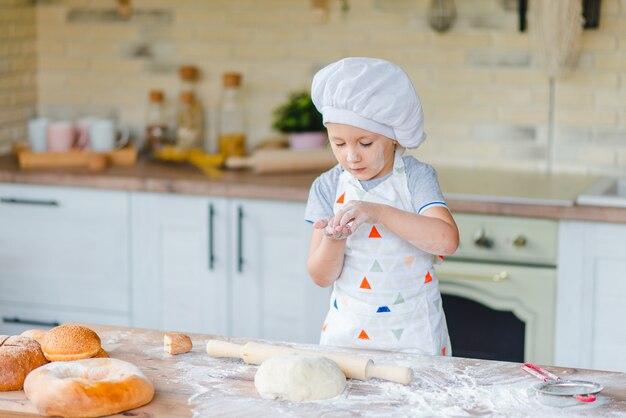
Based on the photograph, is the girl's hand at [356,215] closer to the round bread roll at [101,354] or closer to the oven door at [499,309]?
the round bread roll at [101,354]

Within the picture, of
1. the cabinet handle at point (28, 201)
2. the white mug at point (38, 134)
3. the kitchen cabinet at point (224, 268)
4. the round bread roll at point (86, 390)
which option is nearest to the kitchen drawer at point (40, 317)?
the kitchen cabinet at point (224, 268)

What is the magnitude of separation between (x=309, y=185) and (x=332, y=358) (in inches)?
67.6

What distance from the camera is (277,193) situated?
148 inches

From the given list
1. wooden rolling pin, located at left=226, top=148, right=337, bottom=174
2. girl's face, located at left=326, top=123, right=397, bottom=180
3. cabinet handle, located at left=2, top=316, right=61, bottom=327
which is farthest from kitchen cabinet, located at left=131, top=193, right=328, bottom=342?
girl's face, located at left=326, top=123, right=397, bottom=180

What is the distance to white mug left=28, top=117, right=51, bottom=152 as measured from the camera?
4438mm

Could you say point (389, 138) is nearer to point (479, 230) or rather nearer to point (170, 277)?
point (479, 230)

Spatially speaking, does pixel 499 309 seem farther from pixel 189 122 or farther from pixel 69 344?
pixel 69 344

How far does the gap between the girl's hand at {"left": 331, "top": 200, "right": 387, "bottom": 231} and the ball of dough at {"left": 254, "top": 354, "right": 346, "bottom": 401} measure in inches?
12.4

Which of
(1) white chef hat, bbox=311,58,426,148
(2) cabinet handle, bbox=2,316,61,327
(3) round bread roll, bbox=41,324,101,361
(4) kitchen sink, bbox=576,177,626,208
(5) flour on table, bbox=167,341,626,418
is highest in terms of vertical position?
→ (1) white chef hat, bbox=311,58,426,148

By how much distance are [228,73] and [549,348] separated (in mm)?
1804

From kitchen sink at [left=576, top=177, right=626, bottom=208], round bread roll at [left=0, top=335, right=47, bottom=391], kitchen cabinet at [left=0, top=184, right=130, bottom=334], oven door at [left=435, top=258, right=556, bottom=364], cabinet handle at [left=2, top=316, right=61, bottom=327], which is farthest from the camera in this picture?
cabinet handle at [left=2, top=316, right=61, bottom=327]

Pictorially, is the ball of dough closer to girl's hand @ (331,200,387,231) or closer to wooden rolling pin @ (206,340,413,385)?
wooden rolling pin @ (206,340,413,385)

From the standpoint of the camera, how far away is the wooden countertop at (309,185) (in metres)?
3.50

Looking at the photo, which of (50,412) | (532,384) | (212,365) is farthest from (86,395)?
(532,384)
